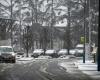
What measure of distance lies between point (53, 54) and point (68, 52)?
7.21 m

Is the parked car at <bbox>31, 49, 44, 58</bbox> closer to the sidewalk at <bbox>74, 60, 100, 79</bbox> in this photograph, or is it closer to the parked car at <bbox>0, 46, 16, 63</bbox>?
the parked car at <bbox>0, 46, 16, 63</bbox>

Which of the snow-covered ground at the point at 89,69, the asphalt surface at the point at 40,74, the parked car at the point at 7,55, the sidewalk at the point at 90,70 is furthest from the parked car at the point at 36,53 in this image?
the asphalt surface at the point at 40,74

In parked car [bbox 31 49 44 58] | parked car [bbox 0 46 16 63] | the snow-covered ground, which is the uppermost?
parked car [bbox 0 46 16 63]

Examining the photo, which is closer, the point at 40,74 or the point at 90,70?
the point at 40,74

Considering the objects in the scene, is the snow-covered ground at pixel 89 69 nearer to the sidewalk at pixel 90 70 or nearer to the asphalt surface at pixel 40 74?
the sidewalk at pixel 90 70

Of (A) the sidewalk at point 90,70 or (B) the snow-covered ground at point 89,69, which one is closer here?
(A) the sidewalk at point 90,70

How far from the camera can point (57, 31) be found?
3730 inches

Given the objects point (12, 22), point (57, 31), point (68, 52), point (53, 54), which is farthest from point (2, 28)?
point (57, 31)

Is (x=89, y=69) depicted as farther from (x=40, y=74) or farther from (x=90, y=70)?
(x=40, y=74)

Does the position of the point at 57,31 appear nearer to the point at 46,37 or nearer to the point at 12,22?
the point at 46,37

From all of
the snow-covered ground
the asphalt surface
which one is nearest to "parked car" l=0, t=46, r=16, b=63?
the snow-covered ground

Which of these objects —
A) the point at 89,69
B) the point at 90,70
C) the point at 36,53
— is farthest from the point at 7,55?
the point at 36,53

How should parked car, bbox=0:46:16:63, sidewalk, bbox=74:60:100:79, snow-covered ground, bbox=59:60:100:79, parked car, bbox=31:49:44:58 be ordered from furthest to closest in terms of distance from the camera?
parked car, bbox=31:49:44:58
parked car, bbox=0:46:16:63
snow-covered ground, bbox=59:60:100:79
sidewalk, bbox=74:60:100:79

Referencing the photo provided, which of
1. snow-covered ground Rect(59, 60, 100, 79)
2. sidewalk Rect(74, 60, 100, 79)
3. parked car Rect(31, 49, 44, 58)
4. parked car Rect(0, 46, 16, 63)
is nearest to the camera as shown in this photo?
sidewalk Rect(74, 60, 100, 79)
